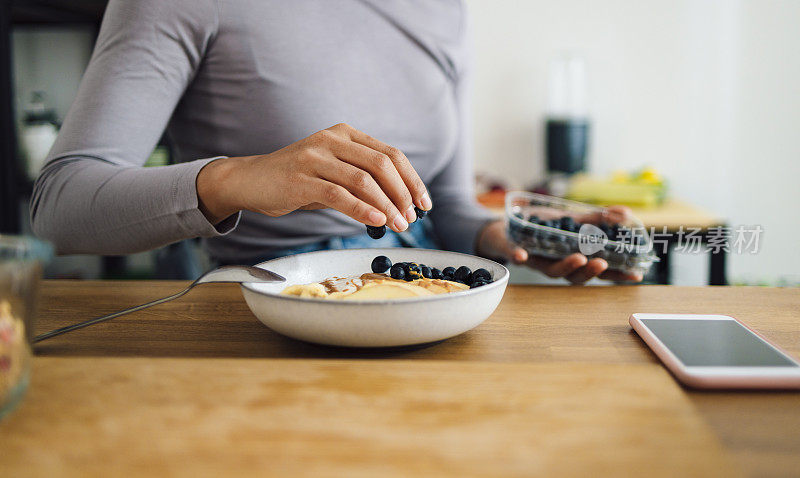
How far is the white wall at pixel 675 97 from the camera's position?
2799 millimetres

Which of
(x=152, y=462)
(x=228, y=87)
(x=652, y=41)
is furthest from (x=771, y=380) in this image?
(x=652, y=41)

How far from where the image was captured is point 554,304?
0.83 meters

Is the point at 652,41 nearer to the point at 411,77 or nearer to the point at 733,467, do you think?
the point at 411,77

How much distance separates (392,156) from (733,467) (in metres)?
0.46

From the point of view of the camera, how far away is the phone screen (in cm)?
56

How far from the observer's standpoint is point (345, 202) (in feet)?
2.26

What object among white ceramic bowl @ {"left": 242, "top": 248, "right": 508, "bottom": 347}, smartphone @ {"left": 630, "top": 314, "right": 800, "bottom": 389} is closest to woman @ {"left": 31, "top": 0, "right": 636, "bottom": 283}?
white ceramic bowl @ {"left": 242, "top": 248, "right": 508, "bottom": 347}

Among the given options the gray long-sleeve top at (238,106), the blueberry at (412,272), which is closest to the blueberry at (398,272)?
the blueberry at (412,272)

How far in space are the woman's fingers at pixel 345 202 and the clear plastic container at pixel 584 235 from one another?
37 centimetres

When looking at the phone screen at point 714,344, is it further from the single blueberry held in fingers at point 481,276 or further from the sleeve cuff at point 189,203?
the sleeve cuff at point 189,203

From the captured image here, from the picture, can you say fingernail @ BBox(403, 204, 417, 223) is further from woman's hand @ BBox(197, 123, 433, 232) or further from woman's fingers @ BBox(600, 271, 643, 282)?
woman's fingers @ BBox(600, 271, 643, 282)

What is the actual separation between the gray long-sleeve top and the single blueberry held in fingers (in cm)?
32

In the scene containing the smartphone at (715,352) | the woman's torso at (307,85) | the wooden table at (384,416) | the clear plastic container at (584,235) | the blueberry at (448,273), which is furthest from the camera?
the woman's torso at (307,85)

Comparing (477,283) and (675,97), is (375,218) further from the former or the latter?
(675,97)
